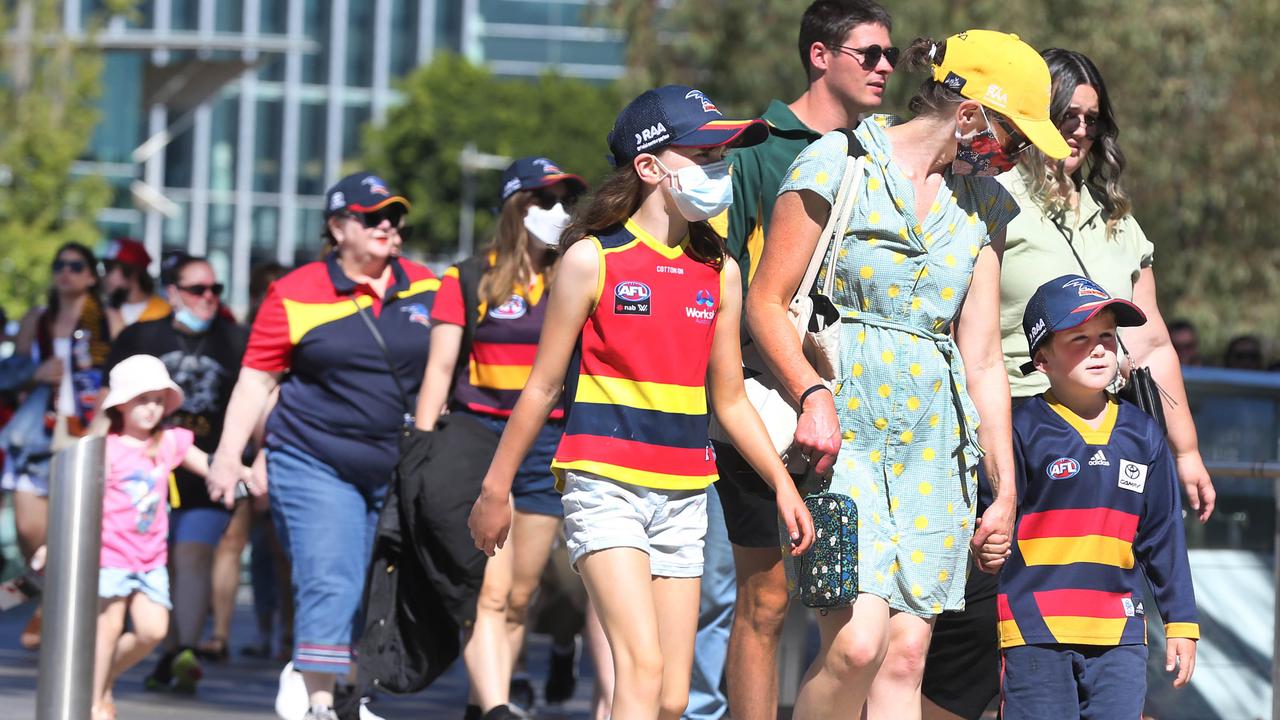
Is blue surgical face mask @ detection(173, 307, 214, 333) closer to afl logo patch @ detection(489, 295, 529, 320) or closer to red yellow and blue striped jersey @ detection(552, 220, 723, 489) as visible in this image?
afl logo patch @ detection(489, 295, 529, 320)

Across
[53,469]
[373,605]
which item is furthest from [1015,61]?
[373,605]

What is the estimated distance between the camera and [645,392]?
5.37 meters

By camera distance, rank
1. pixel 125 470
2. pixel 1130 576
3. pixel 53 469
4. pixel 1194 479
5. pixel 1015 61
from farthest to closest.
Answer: pixel 125 470 → pixel 1194 479 → pixel 1130 576 → pixel 1015 61 → pixel 53 469

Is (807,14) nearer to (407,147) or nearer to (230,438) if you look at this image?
(230,438)

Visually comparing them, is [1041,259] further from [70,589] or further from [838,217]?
[70,589]

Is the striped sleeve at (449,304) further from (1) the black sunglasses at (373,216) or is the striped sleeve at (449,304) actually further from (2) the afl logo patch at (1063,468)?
(2) the afl logo patch at (1063,468)

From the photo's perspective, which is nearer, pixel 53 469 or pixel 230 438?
pixel 53 469

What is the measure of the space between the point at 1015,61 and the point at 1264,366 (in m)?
10.2

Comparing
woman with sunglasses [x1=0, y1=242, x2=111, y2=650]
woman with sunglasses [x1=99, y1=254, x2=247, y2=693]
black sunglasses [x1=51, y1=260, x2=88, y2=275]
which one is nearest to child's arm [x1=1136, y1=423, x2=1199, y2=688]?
woman with sunglasses [x1=99, y1=254, x2=247, y2=693]

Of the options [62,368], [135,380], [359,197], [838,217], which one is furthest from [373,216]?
[62,368]

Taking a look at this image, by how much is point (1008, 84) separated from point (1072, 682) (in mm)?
1697

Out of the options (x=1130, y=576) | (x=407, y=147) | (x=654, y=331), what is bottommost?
(x=407, y=147)

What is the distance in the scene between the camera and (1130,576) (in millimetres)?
5723

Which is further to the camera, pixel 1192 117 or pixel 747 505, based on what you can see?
pixel 1192 117
